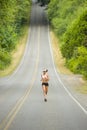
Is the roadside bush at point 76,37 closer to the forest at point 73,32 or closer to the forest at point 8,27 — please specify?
the forest at point 73,32

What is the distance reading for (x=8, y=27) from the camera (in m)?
60.3

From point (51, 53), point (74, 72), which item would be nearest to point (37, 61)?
point (51, 53)

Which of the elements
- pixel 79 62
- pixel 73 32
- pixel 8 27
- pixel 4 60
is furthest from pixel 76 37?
pixel 79 62

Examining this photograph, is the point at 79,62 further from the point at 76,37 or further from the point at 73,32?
the point at 73,32

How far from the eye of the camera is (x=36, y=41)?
112m

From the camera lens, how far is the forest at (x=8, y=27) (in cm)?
4173

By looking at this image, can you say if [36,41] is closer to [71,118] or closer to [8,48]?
[8,48]

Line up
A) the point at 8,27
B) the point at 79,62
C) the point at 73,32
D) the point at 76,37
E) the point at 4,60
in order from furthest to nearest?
the point at 4,60 → the point at 73,32 → the point at 76,37 → the point at 8,27 → the point at 79,62

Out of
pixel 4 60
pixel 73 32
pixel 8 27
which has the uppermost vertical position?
pixel 73 32

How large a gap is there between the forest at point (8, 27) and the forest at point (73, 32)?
9100 mm

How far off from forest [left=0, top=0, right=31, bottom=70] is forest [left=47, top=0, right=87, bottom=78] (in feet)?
29.9

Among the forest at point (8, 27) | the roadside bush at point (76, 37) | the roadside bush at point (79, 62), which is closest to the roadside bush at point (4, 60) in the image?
the forest at point (8, 27)

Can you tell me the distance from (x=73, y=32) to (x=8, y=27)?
2034cm

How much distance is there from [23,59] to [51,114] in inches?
2690
